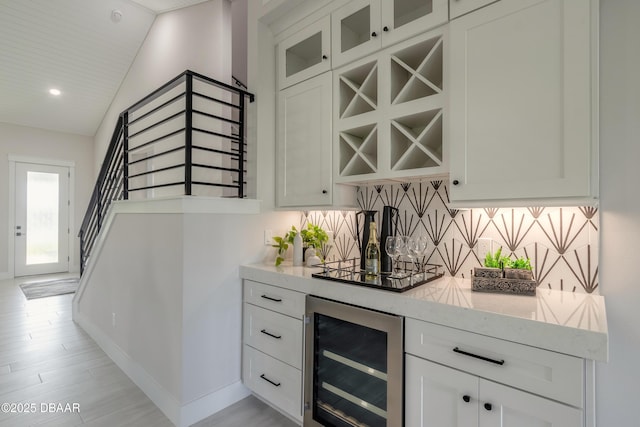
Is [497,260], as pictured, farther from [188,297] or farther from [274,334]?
[188,297]

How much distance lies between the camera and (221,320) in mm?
2230

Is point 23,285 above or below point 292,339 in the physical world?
below

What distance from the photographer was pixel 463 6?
5.13ft

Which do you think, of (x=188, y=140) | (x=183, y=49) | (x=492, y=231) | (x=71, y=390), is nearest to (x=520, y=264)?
(x=492, y=231)

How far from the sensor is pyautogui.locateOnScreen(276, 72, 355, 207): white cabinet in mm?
2178

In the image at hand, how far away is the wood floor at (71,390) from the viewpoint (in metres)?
2.08

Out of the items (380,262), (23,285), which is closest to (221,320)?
(380,262)

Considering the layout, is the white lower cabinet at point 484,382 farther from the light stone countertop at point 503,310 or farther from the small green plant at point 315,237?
the small green plant at point 315,237

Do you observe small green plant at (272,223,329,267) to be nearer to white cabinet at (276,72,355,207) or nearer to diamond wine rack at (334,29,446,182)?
white cabinet at (276,72,355,207)

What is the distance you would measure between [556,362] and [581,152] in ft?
2.64

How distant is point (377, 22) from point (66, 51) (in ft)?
18.2

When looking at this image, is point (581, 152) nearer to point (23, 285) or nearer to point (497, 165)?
point (497, 165)

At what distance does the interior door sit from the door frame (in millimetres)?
50

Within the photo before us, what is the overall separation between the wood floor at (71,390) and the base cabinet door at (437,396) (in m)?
0.98
